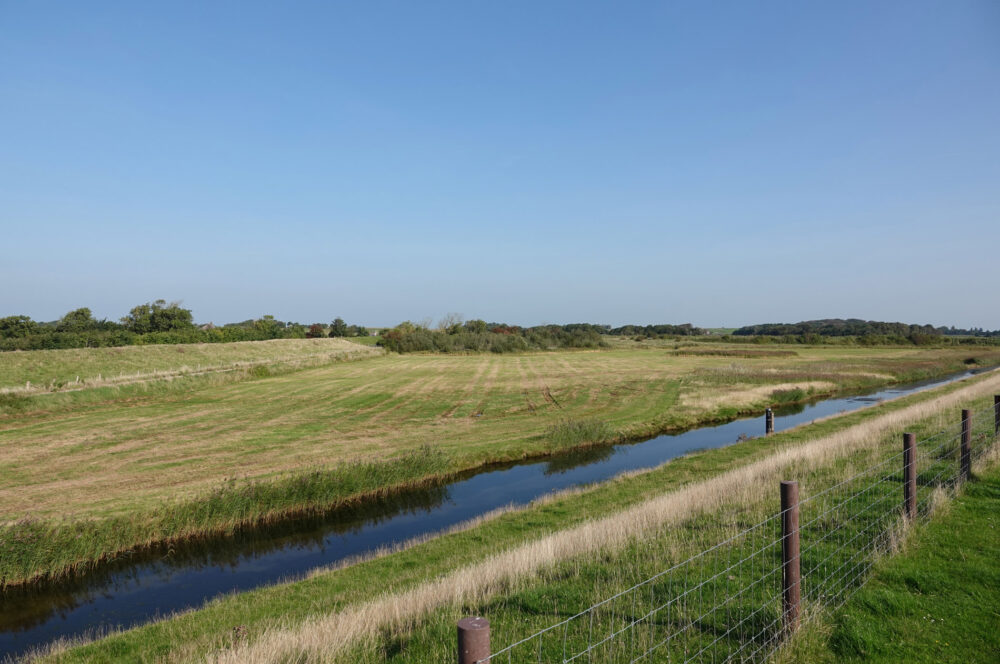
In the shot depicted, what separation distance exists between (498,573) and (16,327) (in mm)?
87549

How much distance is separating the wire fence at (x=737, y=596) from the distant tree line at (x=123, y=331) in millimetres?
71487

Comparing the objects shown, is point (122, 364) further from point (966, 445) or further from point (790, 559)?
point (966, 445)

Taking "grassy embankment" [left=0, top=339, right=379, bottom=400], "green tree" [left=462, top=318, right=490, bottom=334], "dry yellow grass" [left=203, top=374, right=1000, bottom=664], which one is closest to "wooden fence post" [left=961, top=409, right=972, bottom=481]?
"dry yellow grass" [left=203, top=374, right=1000, bottom=664]

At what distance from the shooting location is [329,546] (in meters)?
14.1

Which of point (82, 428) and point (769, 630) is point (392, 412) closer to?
point (82, 428)

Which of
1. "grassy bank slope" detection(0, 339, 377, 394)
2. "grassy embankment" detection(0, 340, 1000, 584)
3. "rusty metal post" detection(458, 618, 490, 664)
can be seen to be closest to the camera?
"rusty metal post" detection(458, 618, 490, 664)

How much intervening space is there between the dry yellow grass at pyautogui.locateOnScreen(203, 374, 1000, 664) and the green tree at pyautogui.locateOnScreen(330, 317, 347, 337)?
11953 centimetres

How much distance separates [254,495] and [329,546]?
349 centimetres

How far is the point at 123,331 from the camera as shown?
2822 inches

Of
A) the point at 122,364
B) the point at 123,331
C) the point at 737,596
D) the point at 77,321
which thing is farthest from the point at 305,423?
the point at 77,321

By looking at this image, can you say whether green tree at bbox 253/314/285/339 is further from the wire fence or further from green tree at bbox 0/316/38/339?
the wire fence

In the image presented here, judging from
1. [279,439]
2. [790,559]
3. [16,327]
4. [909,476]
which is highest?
[16,327]

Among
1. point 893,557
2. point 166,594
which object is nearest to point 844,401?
point 893,557

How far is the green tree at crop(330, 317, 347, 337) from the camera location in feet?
406
